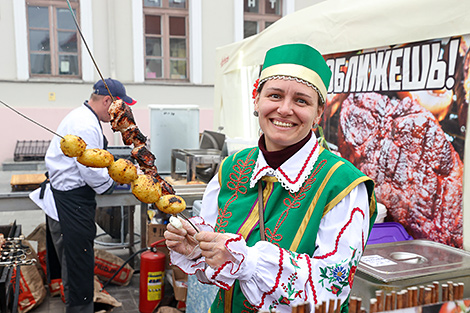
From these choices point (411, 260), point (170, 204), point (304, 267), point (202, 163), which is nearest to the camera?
point (304, 267)

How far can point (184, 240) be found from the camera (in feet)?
5.70

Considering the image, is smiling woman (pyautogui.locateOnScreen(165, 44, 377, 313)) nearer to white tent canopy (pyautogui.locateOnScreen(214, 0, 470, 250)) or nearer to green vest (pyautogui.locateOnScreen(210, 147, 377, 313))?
green vest (pyautogui.locateOnScreen(210, 147, 377, 313))

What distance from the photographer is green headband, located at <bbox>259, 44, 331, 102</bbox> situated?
156 cm

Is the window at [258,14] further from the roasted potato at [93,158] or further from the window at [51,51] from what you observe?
the roasted potato at [93,158]

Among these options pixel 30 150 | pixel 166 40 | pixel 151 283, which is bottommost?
pixel 151 283

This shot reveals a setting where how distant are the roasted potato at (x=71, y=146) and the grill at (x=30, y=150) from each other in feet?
40.4

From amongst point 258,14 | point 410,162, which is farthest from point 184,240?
point 258,14

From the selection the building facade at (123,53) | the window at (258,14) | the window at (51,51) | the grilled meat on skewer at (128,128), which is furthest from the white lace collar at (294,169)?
the window at (258,14)

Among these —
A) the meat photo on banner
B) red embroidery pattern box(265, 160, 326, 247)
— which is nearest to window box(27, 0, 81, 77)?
the meat photo on banner

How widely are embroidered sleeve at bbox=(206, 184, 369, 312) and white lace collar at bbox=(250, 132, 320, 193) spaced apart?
176 millimetres

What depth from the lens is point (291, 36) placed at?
16.1 feet

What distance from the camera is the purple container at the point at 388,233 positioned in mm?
3430

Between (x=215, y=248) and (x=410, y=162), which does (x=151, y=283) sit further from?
(x=215, y=248)

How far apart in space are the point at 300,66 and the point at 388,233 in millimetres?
2392
